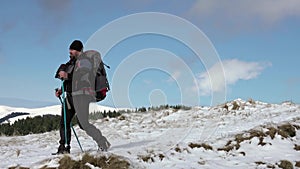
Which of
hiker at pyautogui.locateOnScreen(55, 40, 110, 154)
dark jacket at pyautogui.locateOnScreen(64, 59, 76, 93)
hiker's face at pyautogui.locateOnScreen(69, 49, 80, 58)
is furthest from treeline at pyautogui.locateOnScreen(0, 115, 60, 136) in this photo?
hiker's face at pyautogui.locateOnScreen(69, 49, 80, 58)

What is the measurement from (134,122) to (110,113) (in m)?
2.99

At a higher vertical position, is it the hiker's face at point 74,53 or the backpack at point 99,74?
the hiker's face at point 74,53

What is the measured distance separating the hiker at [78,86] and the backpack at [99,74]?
9 cm


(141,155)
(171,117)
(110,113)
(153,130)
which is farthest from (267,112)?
(141,155)

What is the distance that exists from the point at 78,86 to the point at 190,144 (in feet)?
12.3

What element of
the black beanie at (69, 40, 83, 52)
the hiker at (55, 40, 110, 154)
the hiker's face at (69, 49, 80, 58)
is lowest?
the hiker at (55, 40, 110, 154)

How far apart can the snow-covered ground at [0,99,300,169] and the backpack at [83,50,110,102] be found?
4.34ft

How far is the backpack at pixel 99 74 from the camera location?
7.56m

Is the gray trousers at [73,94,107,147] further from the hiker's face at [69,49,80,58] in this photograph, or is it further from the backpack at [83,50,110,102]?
the hiker's face at [69,49,80,58]

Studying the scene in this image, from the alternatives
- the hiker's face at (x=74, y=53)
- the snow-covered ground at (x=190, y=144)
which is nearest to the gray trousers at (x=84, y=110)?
the snow-covered ground at (x=190, y=144)

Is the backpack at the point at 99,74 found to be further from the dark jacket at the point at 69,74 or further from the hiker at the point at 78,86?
the dark jacket at the point at 69,74

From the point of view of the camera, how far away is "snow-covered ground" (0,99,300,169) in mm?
8086

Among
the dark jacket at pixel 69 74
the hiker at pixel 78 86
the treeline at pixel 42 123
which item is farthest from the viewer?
the treeline at pixel 42 123

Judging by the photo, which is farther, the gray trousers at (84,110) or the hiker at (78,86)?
the gray trousers at (84,110)
